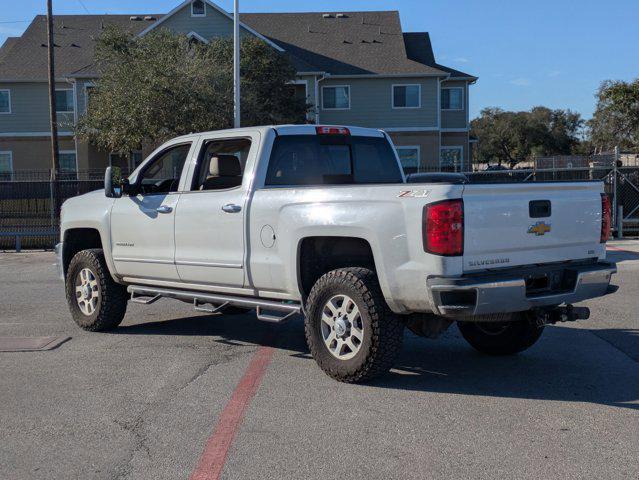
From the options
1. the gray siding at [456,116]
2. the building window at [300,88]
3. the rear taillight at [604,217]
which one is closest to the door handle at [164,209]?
the rear taillight at [604,217]

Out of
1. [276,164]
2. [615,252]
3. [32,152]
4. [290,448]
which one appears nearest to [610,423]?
[290,448]

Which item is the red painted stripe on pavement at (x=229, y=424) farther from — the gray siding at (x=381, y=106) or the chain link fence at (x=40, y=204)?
the gray siding at (x=381, y=106)

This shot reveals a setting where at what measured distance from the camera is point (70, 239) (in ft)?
29.2

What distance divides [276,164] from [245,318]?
2898mm

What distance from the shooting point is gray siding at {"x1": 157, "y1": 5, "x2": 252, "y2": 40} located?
33.6 m

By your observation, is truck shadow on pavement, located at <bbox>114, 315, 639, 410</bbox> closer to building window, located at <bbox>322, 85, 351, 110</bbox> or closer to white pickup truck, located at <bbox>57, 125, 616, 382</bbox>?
white pickup truck, located at <bbox>57, 125, 616, 382</bbox>

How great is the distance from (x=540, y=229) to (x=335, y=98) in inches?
1223

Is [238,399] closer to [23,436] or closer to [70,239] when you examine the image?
[23,436]

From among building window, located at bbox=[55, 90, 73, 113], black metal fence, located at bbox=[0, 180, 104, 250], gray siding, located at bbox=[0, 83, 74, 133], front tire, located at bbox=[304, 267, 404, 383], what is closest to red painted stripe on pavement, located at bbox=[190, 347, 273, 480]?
front tire, located at bbox=[304, 267, 404, 383]

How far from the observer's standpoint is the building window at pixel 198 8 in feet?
111

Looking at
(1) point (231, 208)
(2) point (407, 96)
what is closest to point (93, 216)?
(1) point (231, 208)

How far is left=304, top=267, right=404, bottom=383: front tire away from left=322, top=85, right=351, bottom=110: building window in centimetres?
3073

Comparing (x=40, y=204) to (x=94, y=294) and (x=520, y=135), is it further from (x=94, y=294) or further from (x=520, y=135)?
(x=520, y=135)

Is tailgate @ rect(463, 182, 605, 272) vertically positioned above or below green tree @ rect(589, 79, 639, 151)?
below
